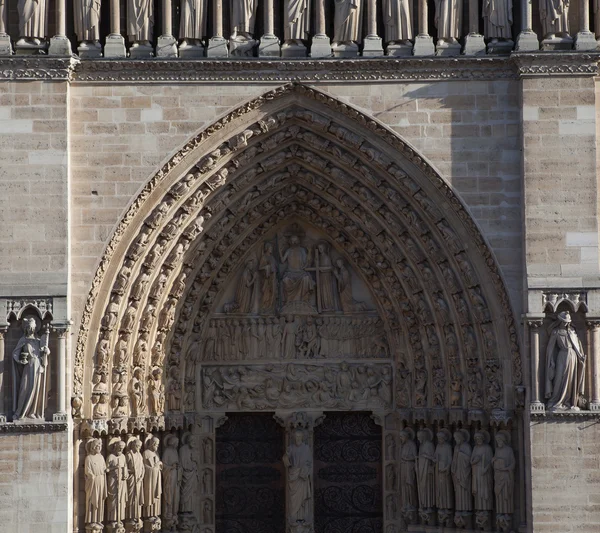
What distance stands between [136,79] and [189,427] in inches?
153

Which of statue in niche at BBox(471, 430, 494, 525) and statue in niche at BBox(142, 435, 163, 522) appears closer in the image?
statue in niche at BBox(471, 430, 494, 525)

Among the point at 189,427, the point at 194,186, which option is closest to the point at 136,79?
the point at 194,186

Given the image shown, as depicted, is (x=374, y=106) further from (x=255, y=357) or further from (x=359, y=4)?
(x=255, y=357)

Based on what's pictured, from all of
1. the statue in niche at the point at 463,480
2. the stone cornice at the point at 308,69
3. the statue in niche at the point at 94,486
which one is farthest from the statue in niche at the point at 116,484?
the stone cornice at the point at 308,69

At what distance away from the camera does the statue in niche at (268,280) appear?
640 inches

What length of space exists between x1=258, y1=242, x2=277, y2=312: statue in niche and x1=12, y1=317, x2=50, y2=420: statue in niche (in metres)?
2.66

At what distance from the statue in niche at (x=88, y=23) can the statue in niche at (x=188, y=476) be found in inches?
173

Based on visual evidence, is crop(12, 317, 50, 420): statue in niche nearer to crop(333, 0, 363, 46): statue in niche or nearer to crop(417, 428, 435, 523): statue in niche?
crop(417, 428, 435, 523): statue in niche

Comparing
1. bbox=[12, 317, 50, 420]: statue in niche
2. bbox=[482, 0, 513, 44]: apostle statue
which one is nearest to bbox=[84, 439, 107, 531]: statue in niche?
bbox=[12, 317, 50, 420]: statue in niche

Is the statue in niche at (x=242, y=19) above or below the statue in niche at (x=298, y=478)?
above

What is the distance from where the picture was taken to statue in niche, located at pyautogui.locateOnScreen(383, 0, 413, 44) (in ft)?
50.0

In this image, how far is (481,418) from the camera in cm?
1535

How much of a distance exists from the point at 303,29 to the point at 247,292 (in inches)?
119

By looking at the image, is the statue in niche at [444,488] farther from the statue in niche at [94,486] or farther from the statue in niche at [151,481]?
the statue in niche at [94,486]
